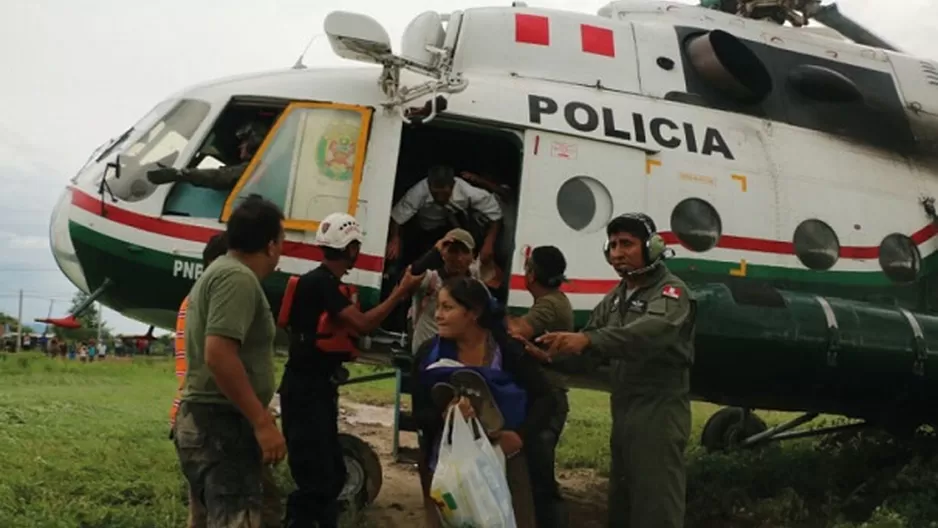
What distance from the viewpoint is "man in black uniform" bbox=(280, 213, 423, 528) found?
4211mm

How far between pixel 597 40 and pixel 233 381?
443cm

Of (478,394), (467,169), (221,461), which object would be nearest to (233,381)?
(221,461)

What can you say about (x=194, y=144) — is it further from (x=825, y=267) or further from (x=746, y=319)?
(x=825, y=267)

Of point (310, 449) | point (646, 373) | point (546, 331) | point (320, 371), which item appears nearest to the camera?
point (646, 373)

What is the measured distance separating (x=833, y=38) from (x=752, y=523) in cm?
435

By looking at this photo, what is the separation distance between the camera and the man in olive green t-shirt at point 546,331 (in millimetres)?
4336

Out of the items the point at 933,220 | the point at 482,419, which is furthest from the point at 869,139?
A: the point at 482,419

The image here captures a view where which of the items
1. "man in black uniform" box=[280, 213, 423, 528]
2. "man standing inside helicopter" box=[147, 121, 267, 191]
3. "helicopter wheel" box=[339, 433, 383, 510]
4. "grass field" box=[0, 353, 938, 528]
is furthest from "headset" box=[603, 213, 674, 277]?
"man standing inside helicopter" box=[147, 121, 267, 191]

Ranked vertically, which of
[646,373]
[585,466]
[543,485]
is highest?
[646,373]

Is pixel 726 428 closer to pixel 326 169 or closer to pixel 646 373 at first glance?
pixel 326 169

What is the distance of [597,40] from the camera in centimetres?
673

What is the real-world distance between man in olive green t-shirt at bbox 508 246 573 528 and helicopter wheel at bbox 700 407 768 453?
513 cm

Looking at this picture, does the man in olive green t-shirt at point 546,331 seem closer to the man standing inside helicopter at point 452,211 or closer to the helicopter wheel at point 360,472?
the man standing inside helicopter at point 452,211

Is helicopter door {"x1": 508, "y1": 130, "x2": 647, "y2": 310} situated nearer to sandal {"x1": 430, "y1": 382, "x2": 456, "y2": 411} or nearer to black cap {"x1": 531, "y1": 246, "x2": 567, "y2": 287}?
black cap {"x1": 531, "y1": 246, "x2": 567, "y2": 287}
